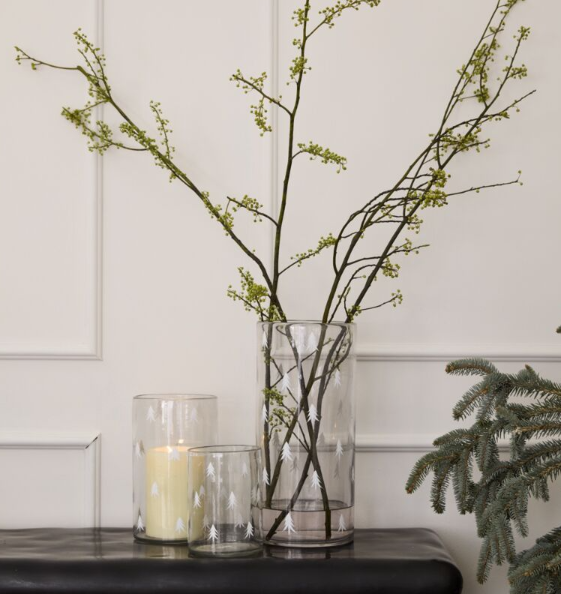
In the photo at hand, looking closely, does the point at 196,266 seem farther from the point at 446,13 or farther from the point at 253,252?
the point at 446,13

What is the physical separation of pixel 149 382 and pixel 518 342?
0.70 metres

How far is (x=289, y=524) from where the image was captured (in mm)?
1220

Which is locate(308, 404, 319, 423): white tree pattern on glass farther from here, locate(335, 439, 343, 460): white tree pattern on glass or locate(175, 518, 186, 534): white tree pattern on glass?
locate(175, 518, 186, 534): white tree pattern on glass

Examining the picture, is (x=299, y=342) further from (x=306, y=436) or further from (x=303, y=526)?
(x=303, y=526)

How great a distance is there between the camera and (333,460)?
1.25 metres

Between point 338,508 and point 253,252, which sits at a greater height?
point 253,252

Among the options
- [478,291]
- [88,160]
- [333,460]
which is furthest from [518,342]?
[88,160]

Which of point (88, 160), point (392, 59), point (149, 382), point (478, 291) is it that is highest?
point (392, 59)

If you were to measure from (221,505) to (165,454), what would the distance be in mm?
153

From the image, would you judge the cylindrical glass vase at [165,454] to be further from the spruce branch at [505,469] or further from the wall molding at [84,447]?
the spruce branch at [505,469]

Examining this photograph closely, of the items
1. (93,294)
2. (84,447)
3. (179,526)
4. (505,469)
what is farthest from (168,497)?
(505,469)

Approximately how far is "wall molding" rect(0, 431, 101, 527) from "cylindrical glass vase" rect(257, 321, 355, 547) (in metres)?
0.37

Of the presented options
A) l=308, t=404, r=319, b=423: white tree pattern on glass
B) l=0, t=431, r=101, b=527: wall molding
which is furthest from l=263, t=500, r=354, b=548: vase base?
l=0, t=431, r=101, b=527: wall molding

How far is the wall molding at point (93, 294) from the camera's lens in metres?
1.45
